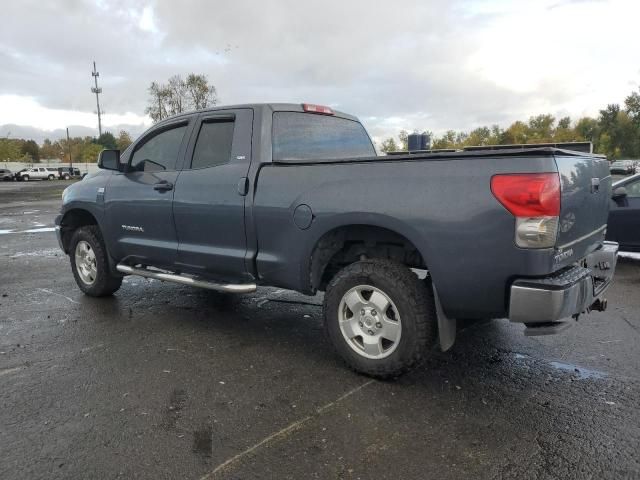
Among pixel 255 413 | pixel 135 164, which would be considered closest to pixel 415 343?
pixel 255 413

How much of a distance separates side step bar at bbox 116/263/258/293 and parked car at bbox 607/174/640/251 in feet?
18.5

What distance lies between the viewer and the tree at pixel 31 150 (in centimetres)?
10031

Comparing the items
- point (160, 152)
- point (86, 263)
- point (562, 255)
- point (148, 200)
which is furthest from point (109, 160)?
point (562, 255)

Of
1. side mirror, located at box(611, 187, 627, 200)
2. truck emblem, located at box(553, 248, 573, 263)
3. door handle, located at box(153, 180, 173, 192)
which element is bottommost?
truck emblem, located at box(553, 248, 573, 263)

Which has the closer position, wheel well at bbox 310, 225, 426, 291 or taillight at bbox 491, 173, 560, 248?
taillight at bbox 491, 173, 560, 248

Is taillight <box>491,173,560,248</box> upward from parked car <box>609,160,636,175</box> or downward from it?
downward

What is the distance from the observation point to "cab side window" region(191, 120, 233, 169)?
4270mm

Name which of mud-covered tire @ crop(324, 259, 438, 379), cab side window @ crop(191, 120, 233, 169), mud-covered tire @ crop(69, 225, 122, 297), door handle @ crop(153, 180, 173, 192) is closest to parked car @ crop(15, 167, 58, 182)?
mud-covered tire @ crop(69, 225, 122, 297)

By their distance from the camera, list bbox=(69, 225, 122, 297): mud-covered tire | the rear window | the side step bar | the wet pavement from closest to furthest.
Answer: the wet pavement, the side step bar, the rear window, bbox=(69, 225, 122, 297): mud-covered tire

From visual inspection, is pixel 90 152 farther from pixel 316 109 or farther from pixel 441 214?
pixel 441 214

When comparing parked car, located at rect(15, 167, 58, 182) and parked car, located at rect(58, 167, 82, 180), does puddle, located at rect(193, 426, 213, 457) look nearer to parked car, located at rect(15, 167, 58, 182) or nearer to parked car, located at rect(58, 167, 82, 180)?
parked car, located at rect(15, 167, 58, 182)

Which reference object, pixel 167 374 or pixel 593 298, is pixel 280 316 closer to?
pixel 167 374

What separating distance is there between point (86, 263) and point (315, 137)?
3.10m

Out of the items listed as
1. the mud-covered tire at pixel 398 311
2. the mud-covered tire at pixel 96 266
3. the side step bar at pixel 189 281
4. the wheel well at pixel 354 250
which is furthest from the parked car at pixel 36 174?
the mud-covered tire at pixel 398 311
